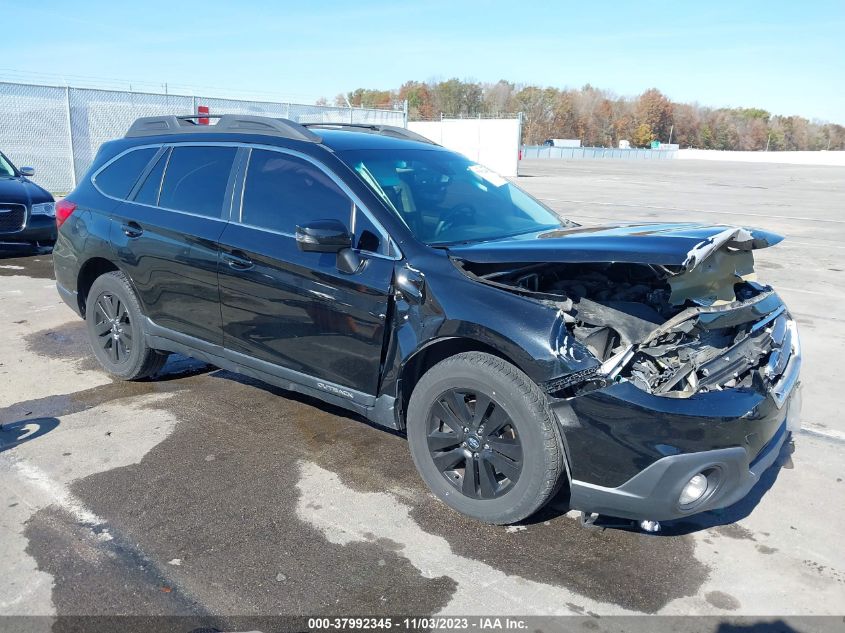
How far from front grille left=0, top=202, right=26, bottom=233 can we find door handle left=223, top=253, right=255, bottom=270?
24.4ft

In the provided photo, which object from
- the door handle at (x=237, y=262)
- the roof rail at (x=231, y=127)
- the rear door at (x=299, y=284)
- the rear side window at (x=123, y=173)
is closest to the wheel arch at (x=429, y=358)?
the rear door at (x=299, y=284)

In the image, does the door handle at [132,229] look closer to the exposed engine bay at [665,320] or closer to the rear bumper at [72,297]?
the rear bumper at [72,297]

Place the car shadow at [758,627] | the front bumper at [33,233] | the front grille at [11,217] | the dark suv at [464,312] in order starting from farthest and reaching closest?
the front bumper at [33,233]
the front grille at [11,217]
the dark suv at [464,312]
the car shadow at [758,627]

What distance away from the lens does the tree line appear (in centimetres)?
10850

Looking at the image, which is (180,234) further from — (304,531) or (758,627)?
(758,627)

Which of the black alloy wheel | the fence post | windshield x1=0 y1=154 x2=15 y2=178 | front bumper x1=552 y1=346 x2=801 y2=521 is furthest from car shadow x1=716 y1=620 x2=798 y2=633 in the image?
the fence post

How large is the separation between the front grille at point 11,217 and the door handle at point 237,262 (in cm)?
742

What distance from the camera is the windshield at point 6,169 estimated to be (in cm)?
1088

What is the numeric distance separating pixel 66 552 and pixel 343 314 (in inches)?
65.2

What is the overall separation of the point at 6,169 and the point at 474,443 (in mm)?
10339

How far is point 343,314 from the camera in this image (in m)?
3.83

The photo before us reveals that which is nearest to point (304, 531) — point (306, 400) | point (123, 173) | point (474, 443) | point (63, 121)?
point (474, 443)

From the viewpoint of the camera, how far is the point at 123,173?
206 inches

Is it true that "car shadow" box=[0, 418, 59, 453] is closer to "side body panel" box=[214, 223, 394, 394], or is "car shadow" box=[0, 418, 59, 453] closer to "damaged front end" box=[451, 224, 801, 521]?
"side body panel" box=[214, 223, 394, 394]
